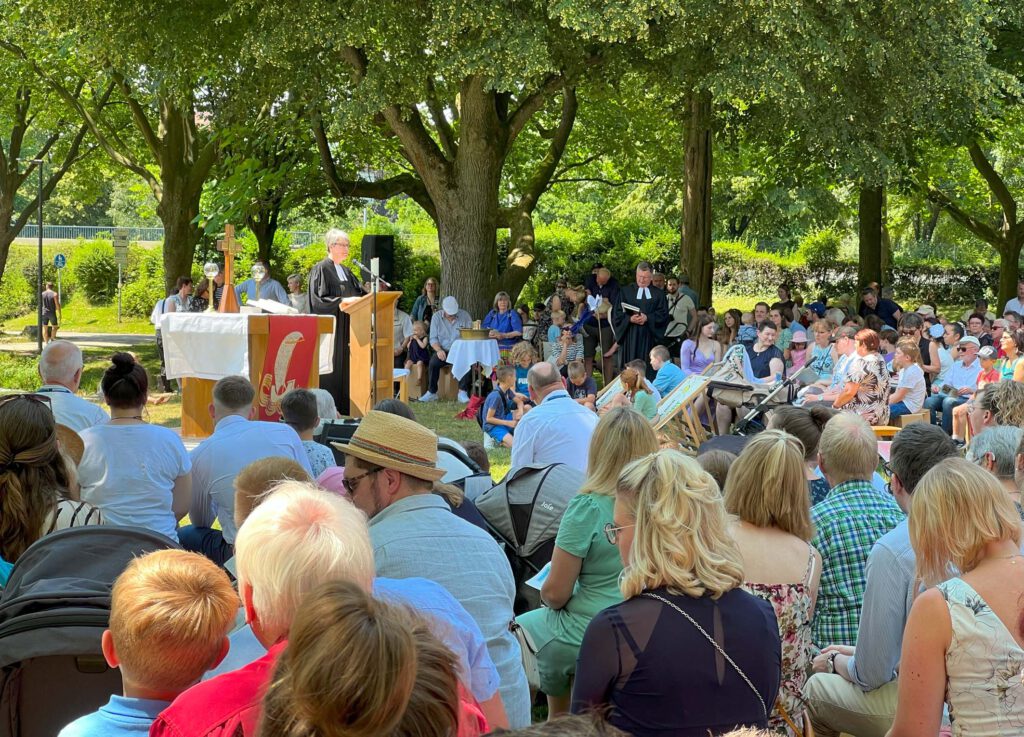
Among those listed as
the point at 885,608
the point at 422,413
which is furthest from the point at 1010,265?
the point at 885,608

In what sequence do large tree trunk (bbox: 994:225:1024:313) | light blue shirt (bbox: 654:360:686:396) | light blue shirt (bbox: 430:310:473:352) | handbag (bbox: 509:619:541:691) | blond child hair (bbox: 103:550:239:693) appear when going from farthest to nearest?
1. large tree trunk (bbox: 994:225:1024:313)
2. light blue shirt (bbox: 430:310:473:352)
3. light blue shirt (bbox: 654:360:686:396)
4. handbag (bbox: 509:619:541:691)
5. blond child hair (bbox: 103:550:239:693)

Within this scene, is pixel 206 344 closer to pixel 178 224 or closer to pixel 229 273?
pixel 229 273

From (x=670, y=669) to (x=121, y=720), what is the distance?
4.46 ft

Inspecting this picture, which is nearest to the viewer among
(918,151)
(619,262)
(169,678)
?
(169,678)

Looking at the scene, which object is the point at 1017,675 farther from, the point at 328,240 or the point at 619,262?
the point at 619,262

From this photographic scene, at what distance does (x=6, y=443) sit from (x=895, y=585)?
10.4ft

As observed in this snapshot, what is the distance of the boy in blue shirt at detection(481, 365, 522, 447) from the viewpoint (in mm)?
11883

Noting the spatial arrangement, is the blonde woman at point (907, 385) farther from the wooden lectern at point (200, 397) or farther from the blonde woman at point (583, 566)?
the blonde woman at point (583, 566)

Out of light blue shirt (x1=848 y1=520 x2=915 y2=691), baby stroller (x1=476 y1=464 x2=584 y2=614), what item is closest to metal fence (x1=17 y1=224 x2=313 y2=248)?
baby stroller (x1=476 y1=464 x2=584 y2=614)

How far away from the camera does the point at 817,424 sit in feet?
19.6

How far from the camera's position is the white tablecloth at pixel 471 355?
1653cm

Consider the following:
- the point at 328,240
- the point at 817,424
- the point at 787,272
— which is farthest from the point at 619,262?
the point at 817,424

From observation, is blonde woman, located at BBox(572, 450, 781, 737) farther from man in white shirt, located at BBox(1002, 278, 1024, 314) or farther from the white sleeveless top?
man in white shirt, located at BBox(1002, 278, 1024, 314)

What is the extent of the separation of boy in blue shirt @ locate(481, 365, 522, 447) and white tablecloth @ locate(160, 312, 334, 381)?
2.71m
